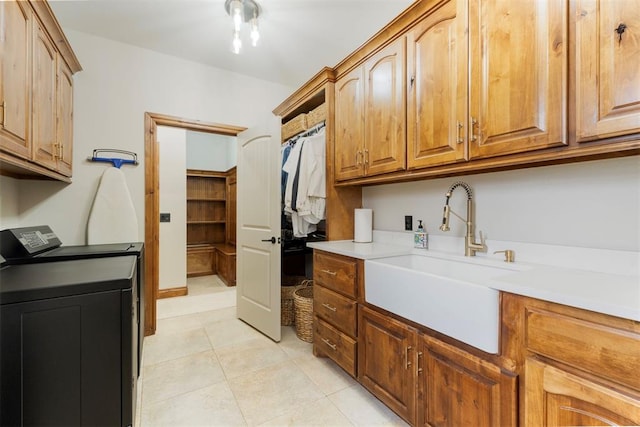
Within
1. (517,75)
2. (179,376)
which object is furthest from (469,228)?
(179,376)

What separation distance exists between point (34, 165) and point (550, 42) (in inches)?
100

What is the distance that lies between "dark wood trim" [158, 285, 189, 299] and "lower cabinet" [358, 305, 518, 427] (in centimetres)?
299

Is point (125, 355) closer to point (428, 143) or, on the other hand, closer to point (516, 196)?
point (428, 143)

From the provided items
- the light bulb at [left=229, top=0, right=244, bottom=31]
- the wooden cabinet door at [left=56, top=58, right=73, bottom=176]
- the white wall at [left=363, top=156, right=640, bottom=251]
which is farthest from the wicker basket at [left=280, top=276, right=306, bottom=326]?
the light bulb at [left=229, top=0, right=244, bottom=31]

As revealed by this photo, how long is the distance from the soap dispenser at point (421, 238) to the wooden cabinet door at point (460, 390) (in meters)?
0.74

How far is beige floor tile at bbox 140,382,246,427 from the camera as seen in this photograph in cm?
155

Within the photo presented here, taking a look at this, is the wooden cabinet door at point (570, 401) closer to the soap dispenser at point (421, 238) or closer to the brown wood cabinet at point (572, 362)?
the brown wood cabinet at point (572, 362)

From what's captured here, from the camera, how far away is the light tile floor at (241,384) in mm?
1581

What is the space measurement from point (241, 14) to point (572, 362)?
2537 mm

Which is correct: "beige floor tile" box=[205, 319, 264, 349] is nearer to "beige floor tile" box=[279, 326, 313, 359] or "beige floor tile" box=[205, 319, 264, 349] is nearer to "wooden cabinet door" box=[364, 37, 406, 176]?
"beige floor tile" box=[279, 326, 313, 359]

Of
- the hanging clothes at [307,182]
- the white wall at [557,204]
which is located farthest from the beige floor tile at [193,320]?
the white wall at [557,204]

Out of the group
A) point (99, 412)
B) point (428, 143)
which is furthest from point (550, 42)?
point (99, 412)

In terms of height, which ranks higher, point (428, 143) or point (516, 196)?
point (428, 143)

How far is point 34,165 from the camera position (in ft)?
5.07
